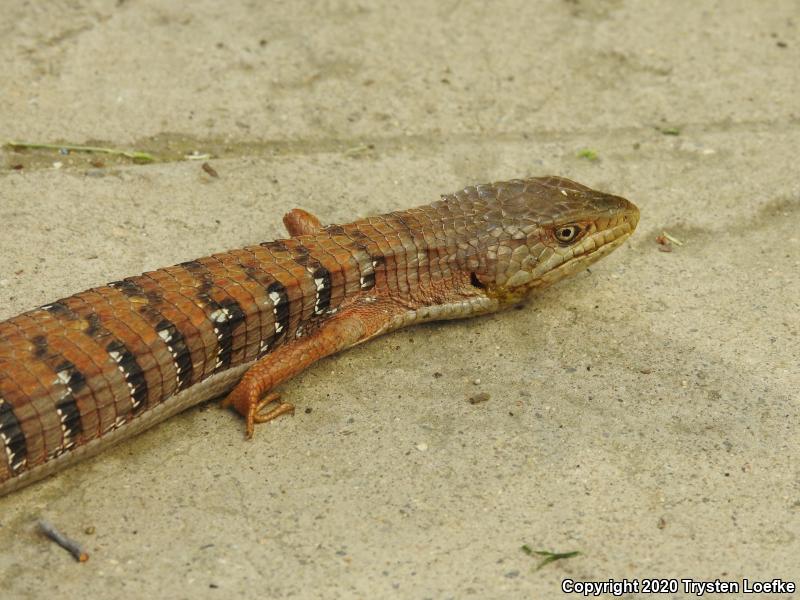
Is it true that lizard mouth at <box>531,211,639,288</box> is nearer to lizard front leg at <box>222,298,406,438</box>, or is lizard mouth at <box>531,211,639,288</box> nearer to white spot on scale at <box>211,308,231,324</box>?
lizard front leg at <box>222,298,406,438</box>

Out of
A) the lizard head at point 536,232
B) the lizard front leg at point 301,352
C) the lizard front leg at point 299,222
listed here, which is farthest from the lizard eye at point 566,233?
the lizard front leg at point 299,222

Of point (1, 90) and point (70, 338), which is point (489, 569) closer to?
point (70, 338)

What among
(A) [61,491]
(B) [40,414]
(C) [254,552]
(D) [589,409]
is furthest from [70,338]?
(D) [589,409]

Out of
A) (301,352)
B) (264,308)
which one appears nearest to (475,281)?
(301,352)

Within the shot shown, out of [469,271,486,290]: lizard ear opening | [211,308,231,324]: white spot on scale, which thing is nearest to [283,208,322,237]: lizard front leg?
[469,271,486,290]: lizard ear opening

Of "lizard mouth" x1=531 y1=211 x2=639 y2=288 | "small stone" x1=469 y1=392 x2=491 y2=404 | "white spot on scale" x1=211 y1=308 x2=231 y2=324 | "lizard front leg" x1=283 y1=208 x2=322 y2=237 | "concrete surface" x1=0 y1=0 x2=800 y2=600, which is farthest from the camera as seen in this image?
"lizard front leg" x1=283 y1=208 x2=322 y2=237

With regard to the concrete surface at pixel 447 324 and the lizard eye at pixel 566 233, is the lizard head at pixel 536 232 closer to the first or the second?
the lizard eye at pixel 566 233

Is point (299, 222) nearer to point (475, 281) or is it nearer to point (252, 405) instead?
point (475, 281)
